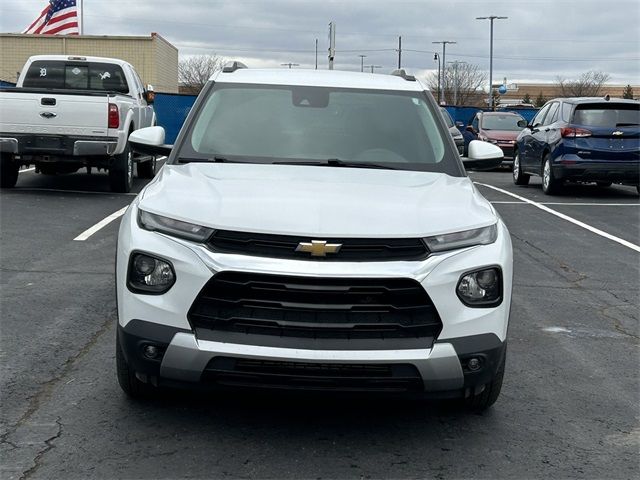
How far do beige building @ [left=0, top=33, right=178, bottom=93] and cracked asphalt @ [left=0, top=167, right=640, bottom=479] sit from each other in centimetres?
3831

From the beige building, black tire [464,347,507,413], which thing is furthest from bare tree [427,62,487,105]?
black tire [464,347,507,413]

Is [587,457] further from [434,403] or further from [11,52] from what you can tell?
[11,52]

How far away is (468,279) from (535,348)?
221 cm

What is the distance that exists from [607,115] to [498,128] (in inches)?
366

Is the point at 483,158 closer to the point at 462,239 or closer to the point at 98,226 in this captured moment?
the point at 462,239

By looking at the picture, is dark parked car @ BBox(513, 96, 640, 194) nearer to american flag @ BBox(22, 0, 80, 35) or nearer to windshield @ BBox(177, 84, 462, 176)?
windshield @ BBox(177, 84, 462, 176)

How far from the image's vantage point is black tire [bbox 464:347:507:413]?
427 centimetres

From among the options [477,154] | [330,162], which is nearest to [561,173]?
[477,154]

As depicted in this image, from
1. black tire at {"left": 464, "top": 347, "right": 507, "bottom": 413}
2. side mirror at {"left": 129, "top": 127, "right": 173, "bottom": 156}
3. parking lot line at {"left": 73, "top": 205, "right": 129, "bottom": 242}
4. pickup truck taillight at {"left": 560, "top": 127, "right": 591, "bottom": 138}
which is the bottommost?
black tire at {"left": 464, "top": 347, "right": 507, "bottom": 413}

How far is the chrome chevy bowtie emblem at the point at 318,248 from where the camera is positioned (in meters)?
3.68

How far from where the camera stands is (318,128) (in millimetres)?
5328

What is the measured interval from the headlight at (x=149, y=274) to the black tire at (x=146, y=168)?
12.4 metres

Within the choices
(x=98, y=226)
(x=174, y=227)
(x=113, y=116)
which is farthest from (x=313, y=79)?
(x=113, y=116)

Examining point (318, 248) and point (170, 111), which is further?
point (170, 111)
